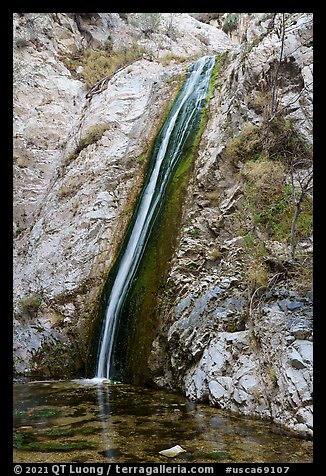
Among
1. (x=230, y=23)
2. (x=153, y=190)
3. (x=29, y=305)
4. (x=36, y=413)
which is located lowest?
(x=36, y=413)

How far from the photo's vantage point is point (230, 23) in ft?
84.5

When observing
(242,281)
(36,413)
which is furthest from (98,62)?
(36,413)

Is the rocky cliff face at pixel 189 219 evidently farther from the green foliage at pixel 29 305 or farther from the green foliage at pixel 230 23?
the green foliage at pixel 230 23

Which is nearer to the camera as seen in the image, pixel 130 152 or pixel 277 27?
pixel 277 27

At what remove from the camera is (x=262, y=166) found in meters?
8.56

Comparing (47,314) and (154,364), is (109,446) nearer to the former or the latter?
(154,364)

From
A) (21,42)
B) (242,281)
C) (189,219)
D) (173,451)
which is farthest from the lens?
(21,42)

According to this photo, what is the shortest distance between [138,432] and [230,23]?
24994 millimetres

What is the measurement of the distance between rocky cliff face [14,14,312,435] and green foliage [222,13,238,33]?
35.0 ft

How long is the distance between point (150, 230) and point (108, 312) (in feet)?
6.27

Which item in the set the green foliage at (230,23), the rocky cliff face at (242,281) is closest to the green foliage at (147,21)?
the green foliage at (230,23)

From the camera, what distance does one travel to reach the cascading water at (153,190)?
9203mm

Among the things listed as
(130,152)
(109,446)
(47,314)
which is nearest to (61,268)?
(47,314)

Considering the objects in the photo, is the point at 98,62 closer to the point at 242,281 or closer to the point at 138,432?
the point at 242,281
